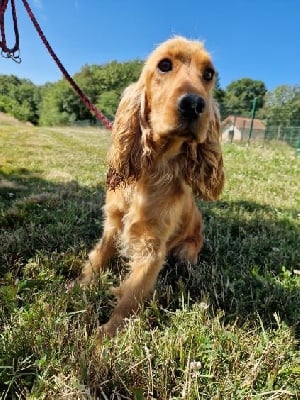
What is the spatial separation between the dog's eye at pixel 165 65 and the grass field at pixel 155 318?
1311 millimetres

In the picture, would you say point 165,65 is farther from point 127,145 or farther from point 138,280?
point 138,280

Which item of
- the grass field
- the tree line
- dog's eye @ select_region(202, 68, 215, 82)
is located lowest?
the grass field

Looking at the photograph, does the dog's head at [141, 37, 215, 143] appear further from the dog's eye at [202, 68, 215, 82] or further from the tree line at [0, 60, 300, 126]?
the tree line at [0, 60, 300, 126]

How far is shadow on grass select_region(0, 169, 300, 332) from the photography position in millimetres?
2230

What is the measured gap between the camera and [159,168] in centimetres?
245

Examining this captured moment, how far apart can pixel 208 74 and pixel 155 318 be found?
4.82 feet

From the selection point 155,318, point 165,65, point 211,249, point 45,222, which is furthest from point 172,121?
point 45,222

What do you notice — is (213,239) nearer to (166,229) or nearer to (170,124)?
(166,229)

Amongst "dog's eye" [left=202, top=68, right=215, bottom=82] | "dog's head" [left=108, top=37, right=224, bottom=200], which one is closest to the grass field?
"dog's head" [left=108, top=37, right=224, bottom=200]

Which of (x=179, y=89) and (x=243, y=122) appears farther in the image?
(x=243, y=122)

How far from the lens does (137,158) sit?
2518 millimetres

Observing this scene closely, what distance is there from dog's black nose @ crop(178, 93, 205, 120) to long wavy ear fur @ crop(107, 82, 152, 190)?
605mm

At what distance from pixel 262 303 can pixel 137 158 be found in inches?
47.8

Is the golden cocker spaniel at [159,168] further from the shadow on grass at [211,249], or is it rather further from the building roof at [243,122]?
the building roof at [243,122]
